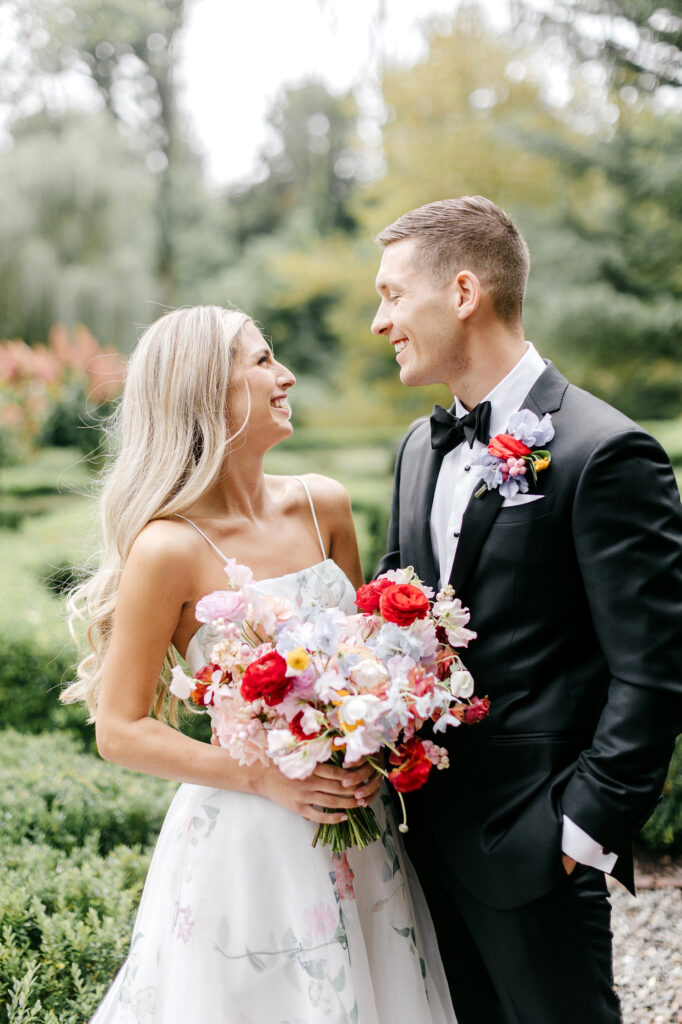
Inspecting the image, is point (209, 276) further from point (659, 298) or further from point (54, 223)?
point (659, 298)

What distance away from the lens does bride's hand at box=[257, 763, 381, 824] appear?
1850 mm

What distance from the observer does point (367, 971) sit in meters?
2.04

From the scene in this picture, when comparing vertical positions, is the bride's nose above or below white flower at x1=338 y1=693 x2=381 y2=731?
above

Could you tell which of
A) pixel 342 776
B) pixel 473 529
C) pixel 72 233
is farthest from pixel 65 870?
pixel 72 233

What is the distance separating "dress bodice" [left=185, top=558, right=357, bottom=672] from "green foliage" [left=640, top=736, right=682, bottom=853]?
2369mm

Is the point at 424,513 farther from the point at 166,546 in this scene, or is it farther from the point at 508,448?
the point at 166,546

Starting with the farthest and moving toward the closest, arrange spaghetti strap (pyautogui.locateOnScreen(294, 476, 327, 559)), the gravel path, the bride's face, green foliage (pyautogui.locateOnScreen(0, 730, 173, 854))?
green foliage (pyautogui.locateOnScreen(0, 730, 173, 854)) < the gravel path < spaghetti strap (pyautogui.locateOnScreen(294, 476, 327, 559)) < the bride's face

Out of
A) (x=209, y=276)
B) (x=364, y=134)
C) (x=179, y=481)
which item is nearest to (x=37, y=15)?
(x=364, y=134)

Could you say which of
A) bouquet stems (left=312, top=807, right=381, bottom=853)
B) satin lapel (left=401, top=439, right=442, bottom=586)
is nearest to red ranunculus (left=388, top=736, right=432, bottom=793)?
bouquet stems (left=312, top=807, right=381, bottom=853)

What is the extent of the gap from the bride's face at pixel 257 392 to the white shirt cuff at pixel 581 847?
4.04 feet

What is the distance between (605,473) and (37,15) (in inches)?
348

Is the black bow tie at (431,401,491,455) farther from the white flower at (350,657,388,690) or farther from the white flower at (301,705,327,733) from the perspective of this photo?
the white flower at (301,705,327,733)

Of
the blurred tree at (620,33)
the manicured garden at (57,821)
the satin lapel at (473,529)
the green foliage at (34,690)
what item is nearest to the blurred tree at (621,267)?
the blurred tree at (620,33)

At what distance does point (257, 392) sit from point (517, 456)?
0.72 meters
